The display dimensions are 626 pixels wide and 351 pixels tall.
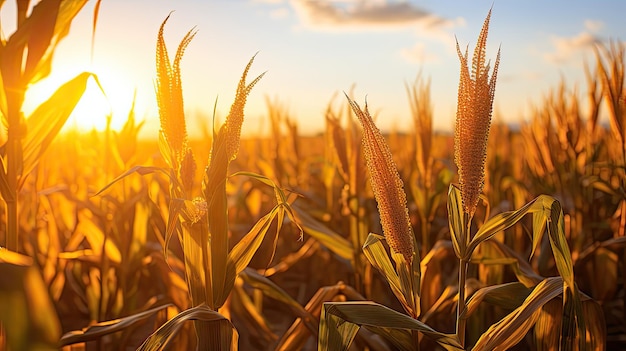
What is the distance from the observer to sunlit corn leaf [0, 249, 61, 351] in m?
0.68

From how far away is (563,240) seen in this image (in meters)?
1.27

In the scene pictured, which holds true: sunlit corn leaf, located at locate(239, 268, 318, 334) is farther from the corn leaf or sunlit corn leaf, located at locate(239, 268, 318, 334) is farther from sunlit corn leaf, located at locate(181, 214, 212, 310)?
the corn leaf

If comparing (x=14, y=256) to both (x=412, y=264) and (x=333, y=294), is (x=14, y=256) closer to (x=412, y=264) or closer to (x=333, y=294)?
(x=412, y=264)

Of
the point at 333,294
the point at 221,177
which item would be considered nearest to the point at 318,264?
the point at 333,294

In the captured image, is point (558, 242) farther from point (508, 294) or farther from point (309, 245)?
point (309, 245)

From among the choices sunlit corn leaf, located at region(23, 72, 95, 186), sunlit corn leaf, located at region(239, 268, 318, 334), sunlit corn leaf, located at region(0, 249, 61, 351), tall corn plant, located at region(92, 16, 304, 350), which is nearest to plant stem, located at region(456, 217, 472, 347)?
tall corn plant, located at region(92, 16, 304, 350)

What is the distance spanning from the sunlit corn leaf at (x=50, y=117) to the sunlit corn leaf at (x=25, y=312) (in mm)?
913

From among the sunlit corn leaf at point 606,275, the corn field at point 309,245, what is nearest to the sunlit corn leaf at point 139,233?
the corn field at point 309,245

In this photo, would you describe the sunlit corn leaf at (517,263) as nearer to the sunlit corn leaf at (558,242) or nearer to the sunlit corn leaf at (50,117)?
the sunlit corn leaf at (558,242)

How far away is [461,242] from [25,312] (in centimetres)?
89

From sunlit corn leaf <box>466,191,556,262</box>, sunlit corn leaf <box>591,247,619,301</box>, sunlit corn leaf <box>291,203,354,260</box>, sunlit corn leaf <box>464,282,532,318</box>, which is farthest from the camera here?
sunlit corn leaf <box>591,247,619,301</box>

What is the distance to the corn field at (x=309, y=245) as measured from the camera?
120 centimetres

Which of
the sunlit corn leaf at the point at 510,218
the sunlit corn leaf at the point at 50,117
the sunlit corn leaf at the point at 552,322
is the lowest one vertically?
the sunlit corn leaf at the point at 552,322

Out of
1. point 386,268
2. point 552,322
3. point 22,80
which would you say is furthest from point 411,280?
point 22,80
